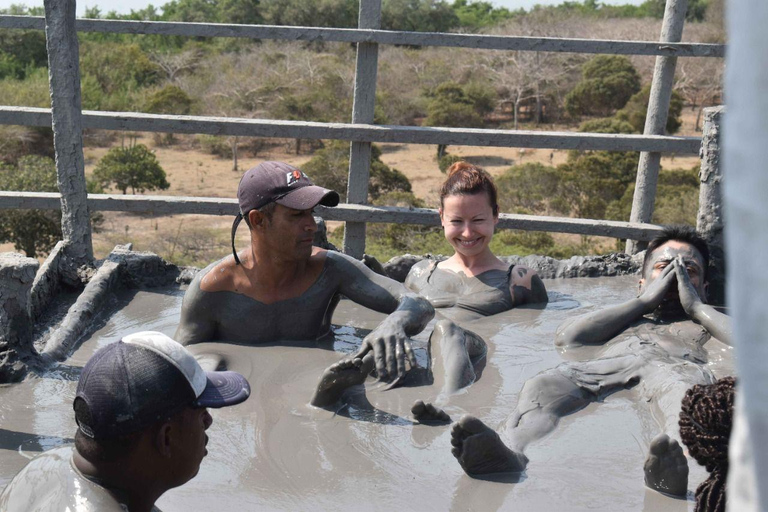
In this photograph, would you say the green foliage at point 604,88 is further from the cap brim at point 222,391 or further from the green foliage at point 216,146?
the cap brim at point 222,391

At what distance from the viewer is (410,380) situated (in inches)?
146

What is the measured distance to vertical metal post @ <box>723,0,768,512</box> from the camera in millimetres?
582

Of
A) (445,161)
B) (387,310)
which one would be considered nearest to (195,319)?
(387,310)

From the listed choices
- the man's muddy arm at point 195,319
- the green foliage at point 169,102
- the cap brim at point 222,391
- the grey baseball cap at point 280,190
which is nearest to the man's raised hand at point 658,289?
the grey baseball cap at point 280,190

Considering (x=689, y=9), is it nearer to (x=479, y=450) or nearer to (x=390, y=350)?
(x=390, y=350)

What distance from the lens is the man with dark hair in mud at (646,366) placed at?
2.76 meters

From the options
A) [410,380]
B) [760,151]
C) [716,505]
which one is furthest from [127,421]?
[410,380]

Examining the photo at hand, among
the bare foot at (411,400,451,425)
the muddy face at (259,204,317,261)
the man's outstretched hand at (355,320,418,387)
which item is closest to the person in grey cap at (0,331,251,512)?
the bare foot at (411,400,451,425)

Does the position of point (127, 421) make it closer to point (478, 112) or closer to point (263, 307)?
point (263, 307)

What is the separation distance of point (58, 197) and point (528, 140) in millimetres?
2743

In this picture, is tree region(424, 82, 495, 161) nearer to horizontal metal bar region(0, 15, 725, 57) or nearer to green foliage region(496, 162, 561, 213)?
green foliage region(496, 162, 561, 213)

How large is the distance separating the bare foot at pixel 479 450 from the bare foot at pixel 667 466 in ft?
1.35

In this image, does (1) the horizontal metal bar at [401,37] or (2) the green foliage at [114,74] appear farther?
(2) the green foliage at [114,74]

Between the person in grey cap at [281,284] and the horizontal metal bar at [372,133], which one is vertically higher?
the horizontal metal bar at [372,133]
